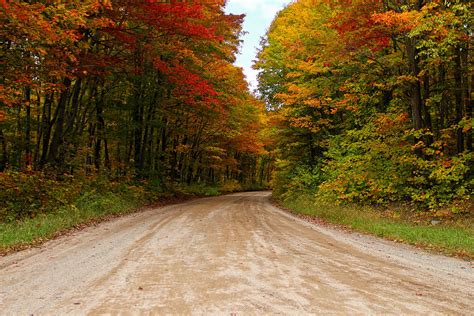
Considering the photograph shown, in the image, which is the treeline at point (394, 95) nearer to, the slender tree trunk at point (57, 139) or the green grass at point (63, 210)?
the green grass at point (63, 210)

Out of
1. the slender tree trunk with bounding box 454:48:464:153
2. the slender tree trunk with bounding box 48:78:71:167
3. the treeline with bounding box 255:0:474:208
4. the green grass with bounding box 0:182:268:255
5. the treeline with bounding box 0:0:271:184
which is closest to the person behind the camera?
the green grass with bounding box 0:182:268:255

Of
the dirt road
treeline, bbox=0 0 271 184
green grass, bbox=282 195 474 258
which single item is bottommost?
the dirt road

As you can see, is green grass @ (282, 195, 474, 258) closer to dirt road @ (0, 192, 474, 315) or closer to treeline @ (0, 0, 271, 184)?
dirt road @ (0, 192, 474, 315)

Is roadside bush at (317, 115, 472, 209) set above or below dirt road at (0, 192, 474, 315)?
above

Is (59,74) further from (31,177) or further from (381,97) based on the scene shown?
(381,97)

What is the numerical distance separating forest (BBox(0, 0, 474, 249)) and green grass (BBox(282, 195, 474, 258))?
1.04m

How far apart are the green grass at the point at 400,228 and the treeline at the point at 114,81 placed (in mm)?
8141

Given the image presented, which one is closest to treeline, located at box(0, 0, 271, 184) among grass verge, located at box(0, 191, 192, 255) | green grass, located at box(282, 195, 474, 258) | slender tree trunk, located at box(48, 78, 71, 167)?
slender tree trunk, located at box(48, 78, 71, 167)

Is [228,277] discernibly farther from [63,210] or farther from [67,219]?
[63,210]

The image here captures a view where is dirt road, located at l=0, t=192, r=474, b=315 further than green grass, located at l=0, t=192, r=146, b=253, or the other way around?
green grass, located at l=0, t=192, r=146, b=253

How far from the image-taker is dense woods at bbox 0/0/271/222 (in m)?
10.7

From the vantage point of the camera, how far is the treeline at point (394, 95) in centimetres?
1185

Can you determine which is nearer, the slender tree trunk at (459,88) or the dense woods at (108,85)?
the dense woods at (108,85)

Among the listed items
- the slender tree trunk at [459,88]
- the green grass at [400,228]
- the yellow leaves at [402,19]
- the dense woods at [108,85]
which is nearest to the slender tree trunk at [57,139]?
the dense woods at [108,85]
